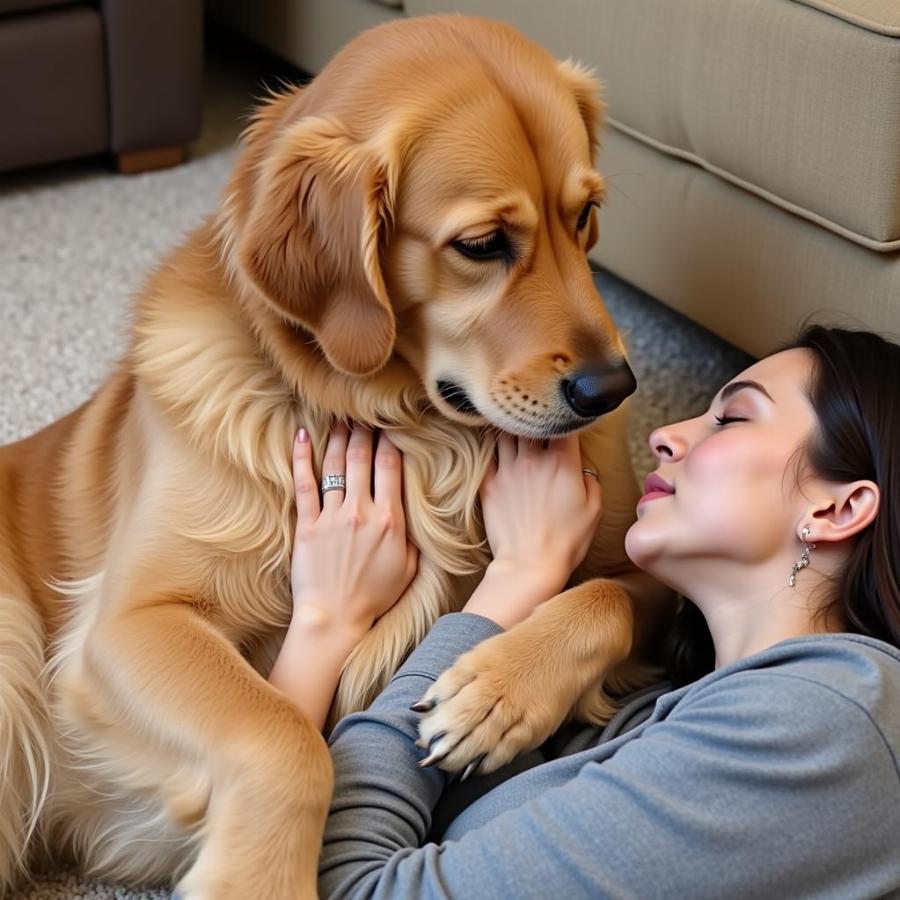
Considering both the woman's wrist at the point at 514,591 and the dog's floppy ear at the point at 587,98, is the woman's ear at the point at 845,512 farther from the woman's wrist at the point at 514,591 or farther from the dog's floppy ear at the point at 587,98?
the dog's floppy ear at the point at 587,98

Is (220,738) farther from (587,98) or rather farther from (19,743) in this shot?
(587,98)

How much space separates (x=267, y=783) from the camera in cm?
133

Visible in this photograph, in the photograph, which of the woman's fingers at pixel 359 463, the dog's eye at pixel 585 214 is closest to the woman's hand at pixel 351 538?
the woman's fingers at pixel 359 463

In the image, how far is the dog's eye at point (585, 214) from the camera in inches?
63.4

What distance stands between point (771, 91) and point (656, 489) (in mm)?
845

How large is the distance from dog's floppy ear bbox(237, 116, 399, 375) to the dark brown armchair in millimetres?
1980

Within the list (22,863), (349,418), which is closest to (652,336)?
(349,418)

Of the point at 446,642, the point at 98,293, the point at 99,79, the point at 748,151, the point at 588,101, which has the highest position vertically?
the point at 588,101

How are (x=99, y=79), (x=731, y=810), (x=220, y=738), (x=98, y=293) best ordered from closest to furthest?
(x=731, y=810), (x=220, y=738), (x=98, y=293), (x=99, y=79)

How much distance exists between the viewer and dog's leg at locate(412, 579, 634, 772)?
142 centimetres

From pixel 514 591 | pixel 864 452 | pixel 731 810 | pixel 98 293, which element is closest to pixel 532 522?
pixel 514 591

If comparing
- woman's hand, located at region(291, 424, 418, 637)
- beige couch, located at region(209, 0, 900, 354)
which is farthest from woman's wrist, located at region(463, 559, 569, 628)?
beige couch, located at region(209, 0, 900, 354)

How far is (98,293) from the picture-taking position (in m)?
2.93

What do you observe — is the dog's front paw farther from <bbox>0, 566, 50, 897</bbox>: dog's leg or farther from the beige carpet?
the beige carpet
